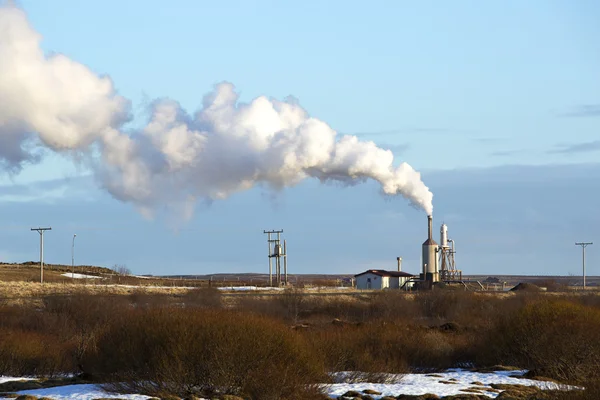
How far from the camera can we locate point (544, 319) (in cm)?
3741

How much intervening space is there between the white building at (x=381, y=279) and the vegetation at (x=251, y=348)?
4883 centimetres

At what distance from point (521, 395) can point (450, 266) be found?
70.9m

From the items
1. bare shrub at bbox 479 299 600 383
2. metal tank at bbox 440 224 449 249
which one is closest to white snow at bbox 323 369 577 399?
bare shrub at bbox 479 299 600 383

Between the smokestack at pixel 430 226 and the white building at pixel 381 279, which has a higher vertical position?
the smokestack at pixel 430 226

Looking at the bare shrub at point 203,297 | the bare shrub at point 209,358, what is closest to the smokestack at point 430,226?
the bare shrub at point 203,297

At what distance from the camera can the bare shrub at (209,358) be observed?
26906 mm

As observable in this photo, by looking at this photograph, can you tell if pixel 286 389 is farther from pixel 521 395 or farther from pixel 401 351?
pixel 401 351

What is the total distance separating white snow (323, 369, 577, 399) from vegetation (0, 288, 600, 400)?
0.86m

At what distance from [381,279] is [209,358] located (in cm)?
8117

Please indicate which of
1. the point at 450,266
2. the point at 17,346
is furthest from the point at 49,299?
the point at 450,266

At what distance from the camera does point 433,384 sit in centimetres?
2984

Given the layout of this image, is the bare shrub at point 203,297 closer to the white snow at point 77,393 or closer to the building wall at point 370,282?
the building wall at point 370,282

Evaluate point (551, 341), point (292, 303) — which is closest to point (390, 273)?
point (292, 303)

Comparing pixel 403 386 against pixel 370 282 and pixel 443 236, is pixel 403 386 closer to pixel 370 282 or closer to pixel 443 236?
pixel 443 236
